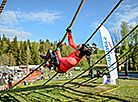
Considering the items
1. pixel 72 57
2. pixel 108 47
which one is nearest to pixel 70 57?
pixel 72 57

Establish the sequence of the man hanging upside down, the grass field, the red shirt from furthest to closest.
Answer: the grass field → the red shirt → the man hanging upside down

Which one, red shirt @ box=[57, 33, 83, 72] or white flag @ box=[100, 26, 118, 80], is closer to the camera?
red shirt @ box=[57, 33, 83, 72]

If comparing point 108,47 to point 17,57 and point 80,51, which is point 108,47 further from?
point 17,57

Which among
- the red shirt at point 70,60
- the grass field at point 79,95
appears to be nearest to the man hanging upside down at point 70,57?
the red shirt at point 70,60

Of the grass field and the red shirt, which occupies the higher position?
the red shirt

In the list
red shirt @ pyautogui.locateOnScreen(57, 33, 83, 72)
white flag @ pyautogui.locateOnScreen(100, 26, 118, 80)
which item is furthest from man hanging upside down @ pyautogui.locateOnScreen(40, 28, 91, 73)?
white flag @ pyautogui.locateOnScreen(100, 26, 118, 80)

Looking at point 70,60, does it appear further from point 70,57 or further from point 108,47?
point 108,47

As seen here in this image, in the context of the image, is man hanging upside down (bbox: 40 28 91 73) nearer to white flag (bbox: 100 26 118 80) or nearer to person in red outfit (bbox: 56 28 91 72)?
person in red outfit (bbox: 56 28 91 72)

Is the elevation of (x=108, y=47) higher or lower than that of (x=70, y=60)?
higher

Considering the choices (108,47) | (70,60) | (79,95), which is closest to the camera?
(70,60)

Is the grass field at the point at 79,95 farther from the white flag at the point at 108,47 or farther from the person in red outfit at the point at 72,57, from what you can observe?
the person in red outfit at the point at 72,57

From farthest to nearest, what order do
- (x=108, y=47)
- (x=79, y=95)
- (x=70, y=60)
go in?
(x=108, y=47)
(x=79, y=95)
(x=70, y=60)

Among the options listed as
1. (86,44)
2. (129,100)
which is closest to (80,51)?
(86,44)

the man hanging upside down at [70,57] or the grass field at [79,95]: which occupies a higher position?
the man hanging upside down at [70,57]
